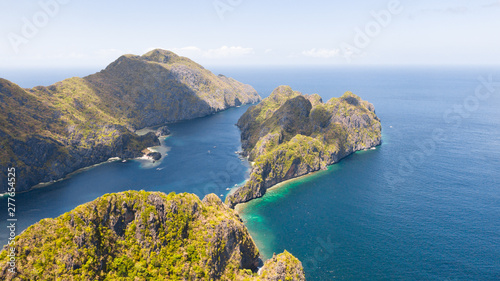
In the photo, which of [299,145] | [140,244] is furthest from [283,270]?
[299,145]

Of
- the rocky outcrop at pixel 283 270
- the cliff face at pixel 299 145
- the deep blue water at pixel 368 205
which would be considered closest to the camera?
the rocky outcrop at pixel 283 270

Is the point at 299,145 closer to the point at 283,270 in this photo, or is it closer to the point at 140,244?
the point at 283,270

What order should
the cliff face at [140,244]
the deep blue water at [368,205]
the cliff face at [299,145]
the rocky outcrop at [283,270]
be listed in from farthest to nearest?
the cliff face at [299,145], the deep blue water at [368,205], the rocky outcrop at [283,270], the cliff face at [140,244]

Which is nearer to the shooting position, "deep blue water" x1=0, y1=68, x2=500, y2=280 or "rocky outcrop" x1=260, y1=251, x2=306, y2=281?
"rocky outcrop" x1=260, y1=251, x2=306, y2=281

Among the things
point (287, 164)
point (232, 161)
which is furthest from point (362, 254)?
point (232, 161)

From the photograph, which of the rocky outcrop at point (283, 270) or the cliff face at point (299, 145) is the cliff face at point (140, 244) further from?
the cliff face at point (299, 145)

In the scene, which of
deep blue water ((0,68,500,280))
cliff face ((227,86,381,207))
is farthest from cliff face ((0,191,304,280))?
cliff face ((227,86,381,207))

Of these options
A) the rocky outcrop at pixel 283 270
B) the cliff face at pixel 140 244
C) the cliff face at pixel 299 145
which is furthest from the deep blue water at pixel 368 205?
the cliff face at pixel 140 244

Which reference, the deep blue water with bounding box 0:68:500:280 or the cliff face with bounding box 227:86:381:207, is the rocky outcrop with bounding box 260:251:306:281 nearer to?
the deep blue water with bounding box 0:68:500:280
